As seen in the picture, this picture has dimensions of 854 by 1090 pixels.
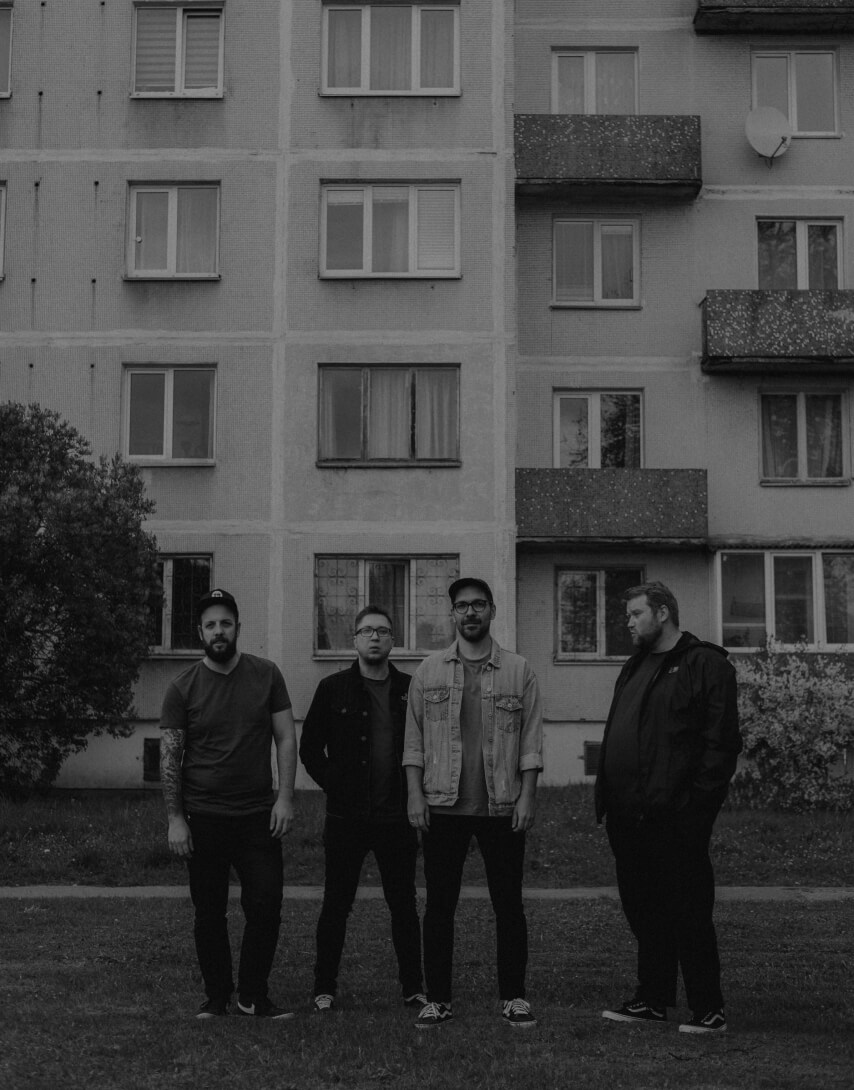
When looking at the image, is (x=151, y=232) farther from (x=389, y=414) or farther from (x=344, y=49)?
(x=389, y=414)

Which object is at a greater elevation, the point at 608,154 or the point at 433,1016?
the point at 608,154

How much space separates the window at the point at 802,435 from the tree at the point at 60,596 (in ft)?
34.3

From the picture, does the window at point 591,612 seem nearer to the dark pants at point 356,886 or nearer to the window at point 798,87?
the window at point 798,87

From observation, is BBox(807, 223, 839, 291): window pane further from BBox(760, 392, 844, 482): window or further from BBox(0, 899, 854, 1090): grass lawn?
BBox(0, 899, 854, 1090): grass lawn

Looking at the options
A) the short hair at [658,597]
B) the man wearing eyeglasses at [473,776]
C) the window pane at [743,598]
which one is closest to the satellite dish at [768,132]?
the window pane at [743,598]

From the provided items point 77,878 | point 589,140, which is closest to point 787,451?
point 589,140

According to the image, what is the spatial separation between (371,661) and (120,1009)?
86.9 inches

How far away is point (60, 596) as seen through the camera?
779 inches

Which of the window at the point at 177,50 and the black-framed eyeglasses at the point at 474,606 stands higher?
the window at the point at 177,50

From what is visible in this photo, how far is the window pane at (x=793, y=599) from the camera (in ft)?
80.5

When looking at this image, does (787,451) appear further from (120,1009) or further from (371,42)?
(120,1009)

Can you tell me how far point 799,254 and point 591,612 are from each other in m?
6.87

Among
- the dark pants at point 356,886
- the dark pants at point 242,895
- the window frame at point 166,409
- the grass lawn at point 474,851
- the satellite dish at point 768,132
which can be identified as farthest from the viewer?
the satellite dish at point 768,132

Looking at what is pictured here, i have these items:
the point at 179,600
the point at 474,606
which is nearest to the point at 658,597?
the point at 474,606
